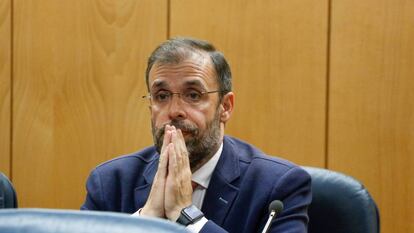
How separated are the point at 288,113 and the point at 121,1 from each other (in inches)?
47.5

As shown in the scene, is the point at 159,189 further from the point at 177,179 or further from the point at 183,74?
the point at 183,74

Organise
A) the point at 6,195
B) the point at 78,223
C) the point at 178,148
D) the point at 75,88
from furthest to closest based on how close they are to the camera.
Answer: the point at 75,88 → the point at 6,195 → the point at 178,148 → the point at 78,223

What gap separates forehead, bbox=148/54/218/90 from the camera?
2.03 m

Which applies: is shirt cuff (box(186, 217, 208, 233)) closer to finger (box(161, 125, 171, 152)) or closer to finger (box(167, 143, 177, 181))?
finger (box(167, 143, 177, 181))

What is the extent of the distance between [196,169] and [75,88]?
1.90 metres

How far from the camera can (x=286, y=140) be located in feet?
11.2

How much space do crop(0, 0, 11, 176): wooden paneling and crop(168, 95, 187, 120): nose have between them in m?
2.18

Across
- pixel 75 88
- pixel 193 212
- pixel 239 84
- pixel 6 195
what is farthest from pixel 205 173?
pixel 75 88

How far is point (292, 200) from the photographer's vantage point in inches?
75.5

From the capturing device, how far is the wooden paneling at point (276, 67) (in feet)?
11.1

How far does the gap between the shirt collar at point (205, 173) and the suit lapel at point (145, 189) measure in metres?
0.14

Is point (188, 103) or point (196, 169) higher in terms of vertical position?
point (188, 103)

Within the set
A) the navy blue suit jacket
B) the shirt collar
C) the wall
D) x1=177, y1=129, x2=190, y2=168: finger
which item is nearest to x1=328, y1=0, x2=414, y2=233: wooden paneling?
the wall

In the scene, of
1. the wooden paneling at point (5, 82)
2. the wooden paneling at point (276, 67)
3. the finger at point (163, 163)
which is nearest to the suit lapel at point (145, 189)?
the finger at point (163, 163)
